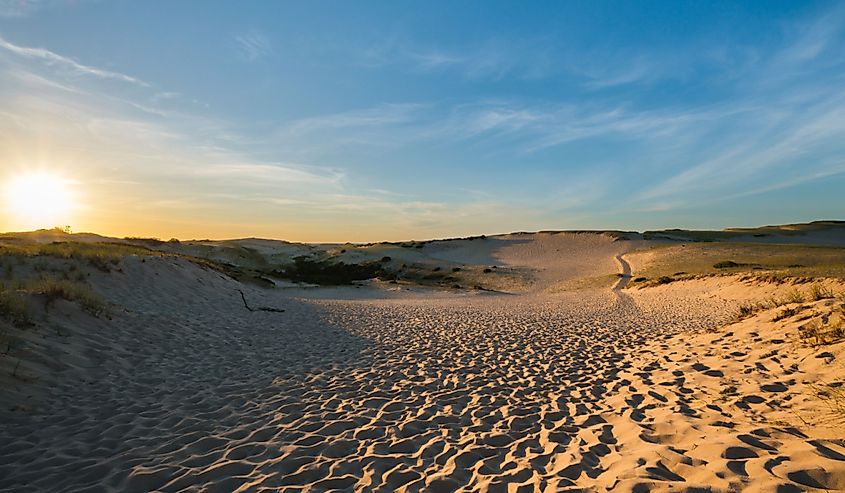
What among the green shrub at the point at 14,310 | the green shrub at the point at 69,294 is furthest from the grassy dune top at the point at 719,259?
the green shrub at the point at 14,310

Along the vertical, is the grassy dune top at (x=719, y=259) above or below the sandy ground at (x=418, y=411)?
above

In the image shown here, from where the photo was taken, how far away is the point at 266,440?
17.8ft

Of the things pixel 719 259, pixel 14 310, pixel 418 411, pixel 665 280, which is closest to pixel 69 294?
pixel 14 310

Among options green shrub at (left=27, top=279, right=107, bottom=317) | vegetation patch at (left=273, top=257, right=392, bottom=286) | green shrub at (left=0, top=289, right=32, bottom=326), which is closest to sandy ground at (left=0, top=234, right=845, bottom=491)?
green shrub at (left=27, top=279, right=107, bottom=317)

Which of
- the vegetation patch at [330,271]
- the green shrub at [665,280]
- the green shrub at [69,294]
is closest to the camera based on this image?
the green shrub at [69,294]

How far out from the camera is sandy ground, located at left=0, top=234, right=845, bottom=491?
4297mm

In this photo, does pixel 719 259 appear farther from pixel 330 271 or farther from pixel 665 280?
pixel 330 271

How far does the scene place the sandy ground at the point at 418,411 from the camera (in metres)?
4.30

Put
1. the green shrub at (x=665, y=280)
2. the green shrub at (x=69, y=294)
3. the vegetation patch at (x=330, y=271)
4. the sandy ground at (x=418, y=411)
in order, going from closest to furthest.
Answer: the sandy ground at (x=418, y=411), the green shrub at (x=69, y=294), the green shrub at (x=665, y=280), the vegetation patch at (x=330, y=271)

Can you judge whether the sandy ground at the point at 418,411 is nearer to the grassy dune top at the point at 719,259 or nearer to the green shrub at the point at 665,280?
the green shrub at the point at 665,280

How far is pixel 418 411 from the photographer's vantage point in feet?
21.1

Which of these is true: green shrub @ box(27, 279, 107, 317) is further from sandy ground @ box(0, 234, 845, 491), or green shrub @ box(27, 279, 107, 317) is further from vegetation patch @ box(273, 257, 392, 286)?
vegetation patch @ box(273, 257, 392, 286)

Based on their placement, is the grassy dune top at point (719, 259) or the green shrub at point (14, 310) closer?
the green shrub at point (14, 310)

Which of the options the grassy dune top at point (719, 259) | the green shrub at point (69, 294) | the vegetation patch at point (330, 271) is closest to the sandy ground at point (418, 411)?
the green shrub at point (69, 294)
